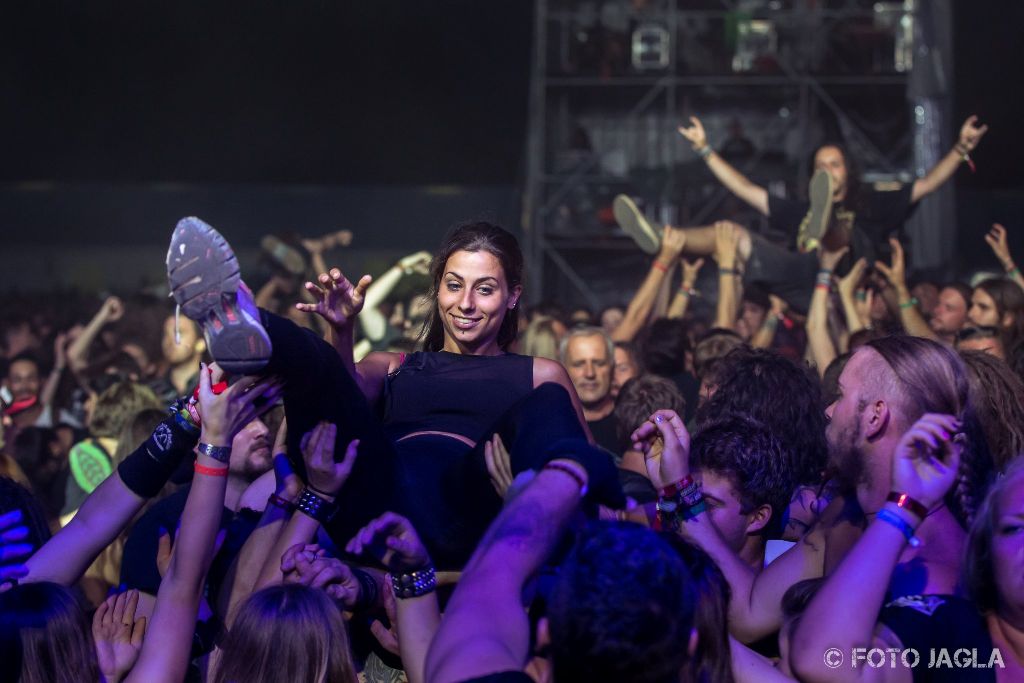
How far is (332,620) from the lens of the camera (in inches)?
92.0

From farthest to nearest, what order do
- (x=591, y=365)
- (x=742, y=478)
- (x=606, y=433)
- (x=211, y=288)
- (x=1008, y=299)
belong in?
(x=1008, y=299) < (x=591, y=365) < (x=606, y=433) < (x=742, y=478) < (x=211, y=288)

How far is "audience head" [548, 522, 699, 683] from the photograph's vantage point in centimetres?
173

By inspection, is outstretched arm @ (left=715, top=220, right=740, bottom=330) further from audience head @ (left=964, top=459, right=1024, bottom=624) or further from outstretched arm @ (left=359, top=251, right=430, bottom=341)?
audience head @ (left=964, top=459, right=1024, bottom=624)

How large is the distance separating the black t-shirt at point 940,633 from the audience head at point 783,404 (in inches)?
31.0

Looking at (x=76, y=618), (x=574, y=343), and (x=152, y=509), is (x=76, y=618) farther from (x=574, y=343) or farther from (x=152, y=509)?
(x=574, y=343)

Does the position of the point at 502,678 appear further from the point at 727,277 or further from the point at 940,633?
the point at 727,277

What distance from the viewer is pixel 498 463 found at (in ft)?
8.80

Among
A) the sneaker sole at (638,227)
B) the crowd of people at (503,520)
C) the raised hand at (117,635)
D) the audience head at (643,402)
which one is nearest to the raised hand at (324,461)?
the crowd of people at (503,520)

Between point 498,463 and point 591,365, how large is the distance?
2.15 metres

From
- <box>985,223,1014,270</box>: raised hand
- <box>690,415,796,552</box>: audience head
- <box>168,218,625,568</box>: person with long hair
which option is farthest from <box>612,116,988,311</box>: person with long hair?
<box>690,415,796,552</box>: audience head

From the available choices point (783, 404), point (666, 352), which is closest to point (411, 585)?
point (783, 404)

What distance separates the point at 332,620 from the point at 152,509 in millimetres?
1000

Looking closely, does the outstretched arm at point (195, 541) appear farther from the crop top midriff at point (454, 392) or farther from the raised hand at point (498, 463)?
the crop top midriff at point (454, 392)

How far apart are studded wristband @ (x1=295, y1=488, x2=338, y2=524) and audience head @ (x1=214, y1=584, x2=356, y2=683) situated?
333 millimetres
